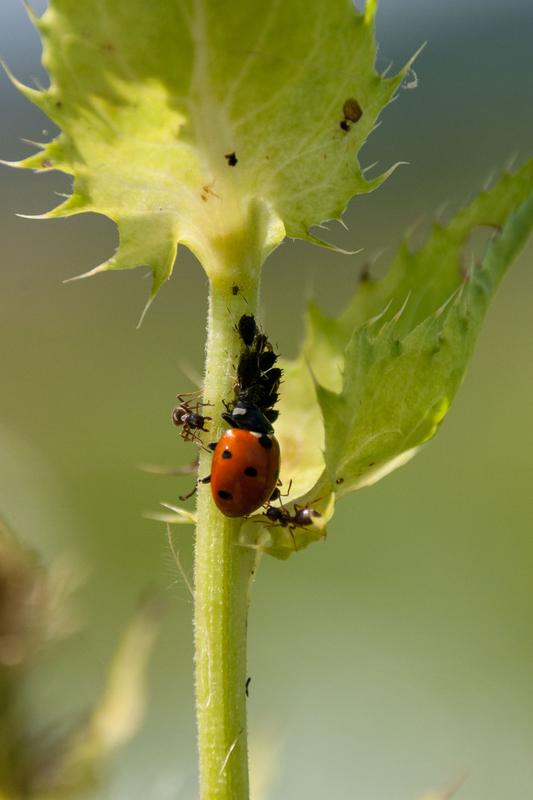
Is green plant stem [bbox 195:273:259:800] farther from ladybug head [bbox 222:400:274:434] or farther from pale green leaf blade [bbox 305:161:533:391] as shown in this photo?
pale green leaf blade [bbox 305:161:533:391]

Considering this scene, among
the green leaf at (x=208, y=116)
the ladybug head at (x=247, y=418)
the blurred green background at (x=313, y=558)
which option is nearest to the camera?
the green leaf at (x=208, y=116)

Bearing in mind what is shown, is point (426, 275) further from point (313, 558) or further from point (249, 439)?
point (313, 558)

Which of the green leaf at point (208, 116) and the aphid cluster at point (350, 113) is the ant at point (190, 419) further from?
the aphid cluster at point (350, 113)

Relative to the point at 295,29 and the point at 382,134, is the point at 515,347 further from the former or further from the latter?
the point at 382,134

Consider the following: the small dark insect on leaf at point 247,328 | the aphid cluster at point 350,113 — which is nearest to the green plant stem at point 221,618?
the small dark insect on leaf at point 247,328

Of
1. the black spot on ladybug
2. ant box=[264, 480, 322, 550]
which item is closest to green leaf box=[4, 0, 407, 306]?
the black spot on ladybug
